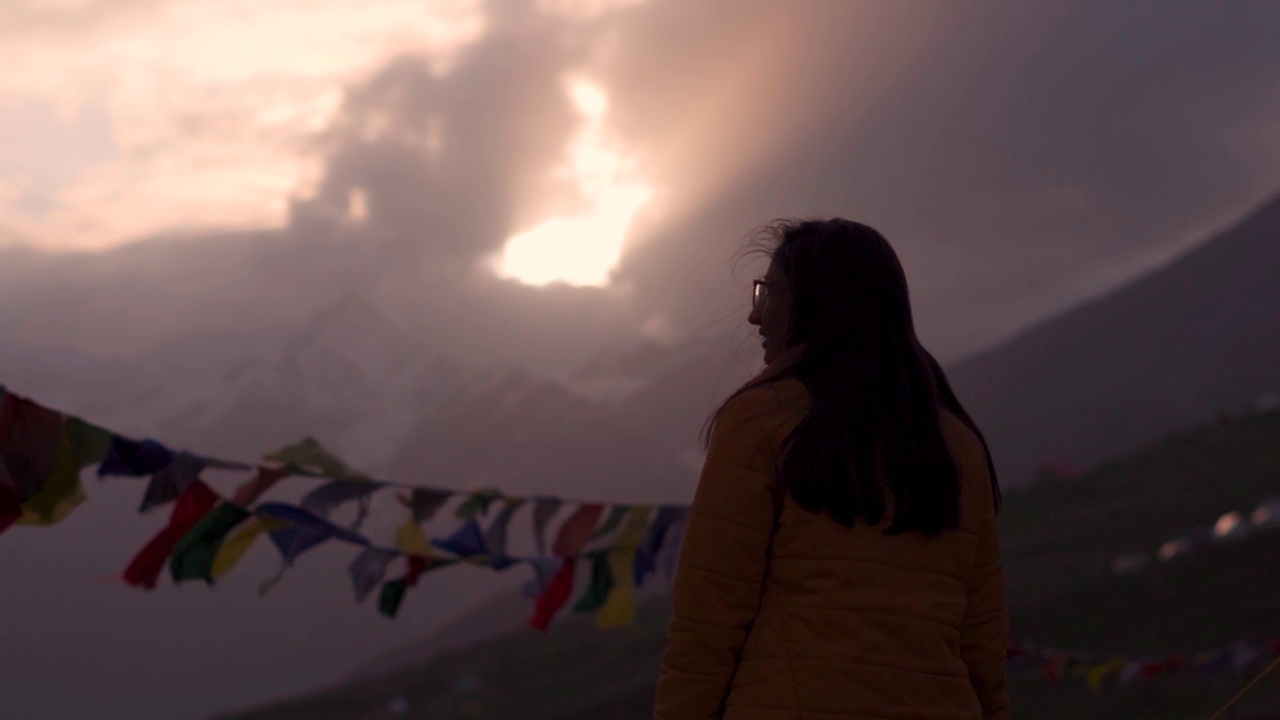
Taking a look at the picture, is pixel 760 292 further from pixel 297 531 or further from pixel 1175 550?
pixel 1175 550

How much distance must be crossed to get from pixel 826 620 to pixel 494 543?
464 centimetres

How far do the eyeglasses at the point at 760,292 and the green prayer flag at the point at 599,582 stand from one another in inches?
174

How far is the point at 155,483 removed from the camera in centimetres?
489

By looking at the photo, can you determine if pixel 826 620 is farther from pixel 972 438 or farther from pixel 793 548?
pixel 972 438

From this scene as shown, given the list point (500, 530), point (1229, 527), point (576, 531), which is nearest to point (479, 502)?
point (500, 530)

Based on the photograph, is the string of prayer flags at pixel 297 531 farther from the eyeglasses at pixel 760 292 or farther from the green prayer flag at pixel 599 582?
the eyeglasses at pixel 760 292

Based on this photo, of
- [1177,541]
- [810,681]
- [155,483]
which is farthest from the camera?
[1177,541]

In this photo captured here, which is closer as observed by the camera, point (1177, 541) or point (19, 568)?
point (1177, 541)

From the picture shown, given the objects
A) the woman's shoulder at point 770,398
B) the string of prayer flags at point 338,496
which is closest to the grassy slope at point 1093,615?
the string of prayer flags at point 338,496

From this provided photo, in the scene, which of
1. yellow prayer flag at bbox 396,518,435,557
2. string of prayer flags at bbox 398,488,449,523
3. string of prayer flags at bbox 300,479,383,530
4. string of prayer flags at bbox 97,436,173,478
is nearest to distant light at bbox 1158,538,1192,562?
string of prayer flags at bbox 398,488,449,523

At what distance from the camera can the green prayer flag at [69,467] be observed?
4.57 metres

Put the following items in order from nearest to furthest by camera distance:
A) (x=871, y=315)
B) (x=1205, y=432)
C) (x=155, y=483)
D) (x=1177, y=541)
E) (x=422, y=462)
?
(x=871, y=315) → (x=155, y=483) → (x=1177, y=541) → (x=1205, y=432) → (x=422, y=462)

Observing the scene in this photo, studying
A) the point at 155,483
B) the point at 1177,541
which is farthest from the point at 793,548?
the point at 1177,541

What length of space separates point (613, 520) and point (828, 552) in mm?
4962
